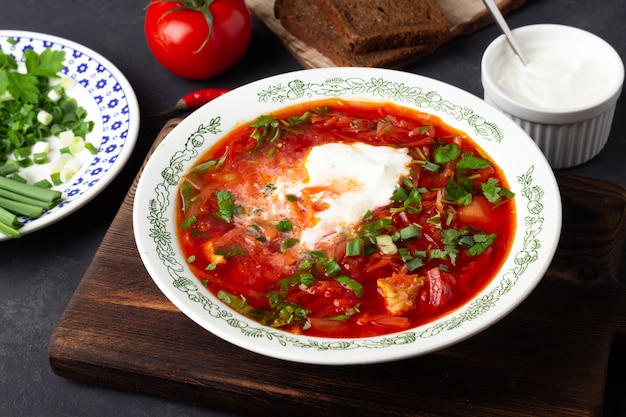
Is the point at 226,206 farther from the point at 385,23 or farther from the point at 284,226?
the point at 385,23

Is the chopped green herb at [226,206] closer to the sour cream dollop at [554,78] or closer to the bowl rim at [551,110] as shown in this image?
the bowl rim at [551,110]

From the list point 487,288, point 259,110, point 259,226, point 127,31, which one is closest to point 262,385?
point 259,226

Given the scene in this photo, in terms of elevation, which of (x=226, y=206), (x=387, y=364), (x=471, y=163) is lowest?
(x=387, y=364)

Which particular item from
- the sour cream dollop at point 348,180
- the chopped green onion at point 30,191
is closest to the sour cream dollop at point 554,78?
the sour cream dollop at point 348,180

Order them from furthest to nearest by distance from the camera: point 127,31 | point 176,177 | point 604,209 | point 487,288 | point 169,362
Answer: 1. point 127,31
2. point 604,209
3. point 176,177
4. point 169,362
5. point 487,288

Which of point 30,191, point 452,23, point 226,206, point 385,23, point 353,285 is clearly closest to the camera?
point 353,285

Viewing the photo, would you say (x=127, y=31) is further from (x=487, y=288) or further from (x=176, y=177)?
(x=487, y=288)

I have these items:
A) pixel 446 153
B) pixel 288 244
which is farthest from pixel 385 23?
pixel 288 244
